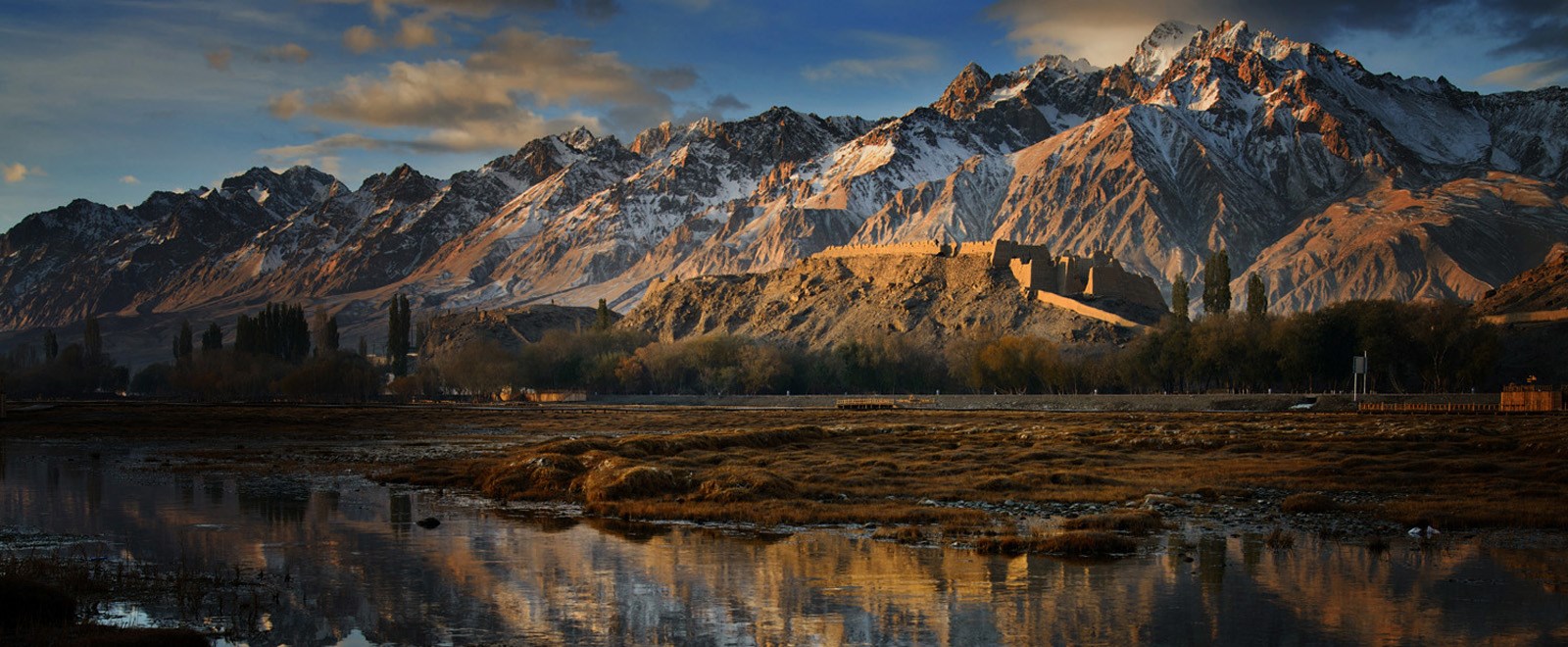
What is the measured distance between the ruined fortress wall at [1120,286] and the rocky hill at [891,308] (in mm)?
8228

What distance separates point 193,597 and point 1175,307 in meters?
130

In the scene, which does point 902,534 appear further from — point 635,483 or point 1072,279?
point 1072,279

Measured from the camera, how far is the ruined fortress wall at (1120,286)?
15812 centimetres

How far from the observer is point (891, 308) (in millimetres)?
168250

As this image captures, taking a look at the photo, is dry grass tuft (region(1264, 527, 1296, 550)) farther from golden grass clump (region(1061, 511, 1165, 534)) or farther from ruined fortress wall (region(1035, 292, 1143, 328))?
ruined fortress wall (region(1035, 292, 1143, 328))

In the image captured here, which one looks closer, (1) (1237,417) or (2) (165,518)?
(2) (165,518)

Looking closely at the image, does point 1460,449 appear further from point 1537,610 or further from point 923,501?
point 1537,610

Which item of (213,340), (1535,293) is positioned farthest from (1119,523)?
(213,340)

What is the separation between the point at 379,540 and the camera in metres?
30.9

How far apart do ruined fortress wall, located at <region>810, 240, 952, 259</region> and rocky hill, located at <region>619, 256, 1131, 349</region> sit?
1.02 metres

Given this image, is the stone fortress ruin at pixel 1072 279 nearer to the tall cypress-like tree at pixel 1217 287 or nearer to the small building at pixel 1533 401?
the tall cypress-like tree at pixel 1217 287

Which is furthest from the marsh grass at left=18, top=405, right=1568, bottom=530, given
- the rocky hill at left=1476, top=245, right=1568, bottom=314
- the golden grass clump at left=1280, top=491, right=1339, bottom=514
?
the rocky hill at left=1476, top=245, right=1568, bottom=314

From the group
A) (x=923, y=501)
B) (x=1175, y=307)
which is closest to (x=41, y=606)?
(x=923, y=501)

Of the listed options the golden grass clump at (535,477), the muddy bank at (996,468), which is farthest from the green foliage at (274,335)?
the golden grass clump at (535,477)
